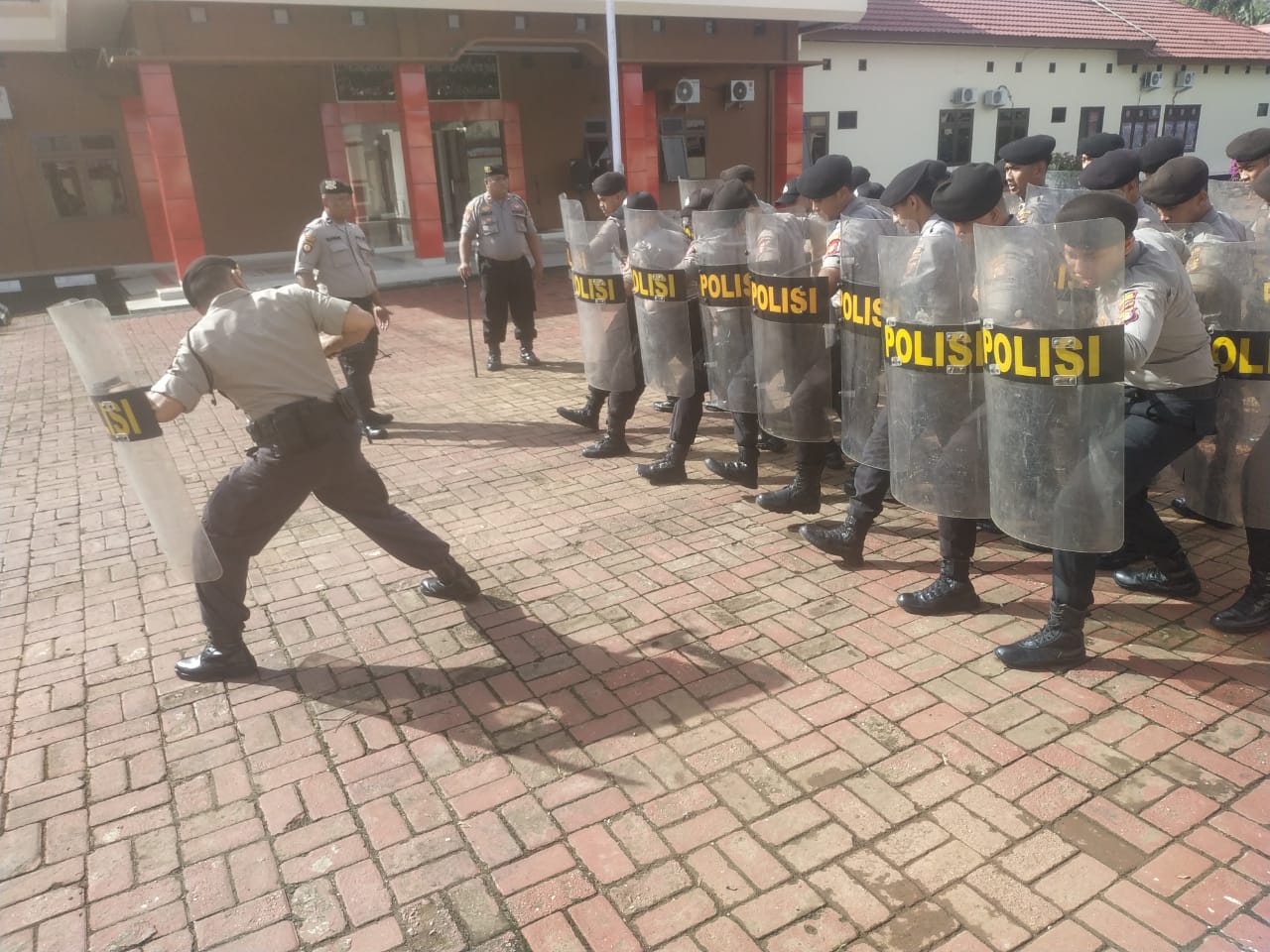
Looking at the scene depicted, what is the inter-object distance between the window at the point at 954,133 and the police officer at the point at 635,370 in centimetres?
1673

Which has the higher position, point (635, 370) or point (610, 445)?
point (635, 370)

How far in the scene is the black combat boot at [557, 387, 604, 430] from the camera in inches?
264

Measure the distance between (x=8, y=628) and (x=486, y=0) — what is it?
40.4 ft

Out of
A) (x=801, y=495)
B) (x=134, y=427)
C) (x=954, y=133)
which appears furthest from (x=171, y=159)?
(x=954, y=133)

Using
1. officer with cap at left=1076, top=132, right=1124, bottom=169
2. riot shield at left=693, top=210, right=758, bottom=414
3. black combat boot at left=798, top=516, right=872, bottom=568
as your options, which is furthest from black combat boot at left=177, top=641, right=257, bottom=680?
officer with cap at left=1076, top=132, right=1124, bottom=169

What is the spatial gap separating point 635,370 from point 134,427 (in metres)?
3.23

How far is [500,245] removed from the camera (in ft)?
26.8

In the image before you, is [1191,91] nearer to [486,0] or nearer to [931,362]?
[486,0]

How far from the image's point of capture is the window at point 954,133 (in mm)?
20875

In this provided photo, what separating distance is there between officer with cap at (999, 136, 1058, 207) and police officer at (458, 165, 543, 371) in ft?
12.8

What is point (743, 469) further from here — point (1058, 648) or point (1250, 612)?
point (1250, 612)

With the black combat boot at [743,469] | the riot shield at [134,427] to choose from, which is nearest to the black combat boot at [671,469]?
the black combat boot at [743,469]

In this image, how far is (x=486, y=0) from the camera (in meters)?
13.8

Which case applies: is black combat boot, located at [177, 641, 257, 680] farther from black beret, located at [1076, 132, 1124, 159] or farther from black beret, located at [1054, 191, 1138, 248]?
black beret, located at [1076, 132, 1124, 159]
